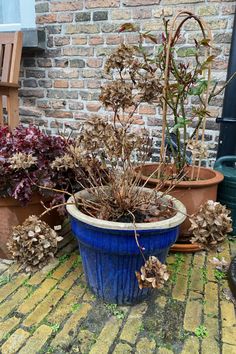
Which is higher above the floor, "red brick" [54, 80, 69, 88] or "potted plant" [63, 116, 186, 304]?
"red brick" [54, 80, 69, 88]

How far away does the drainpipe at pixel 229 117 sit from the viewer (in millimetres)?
2104

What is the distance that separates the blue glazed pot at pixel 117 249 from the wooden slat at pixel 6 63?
177 centimetres

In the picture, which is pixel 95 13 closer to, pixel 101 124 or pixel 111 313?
pixel 101 124

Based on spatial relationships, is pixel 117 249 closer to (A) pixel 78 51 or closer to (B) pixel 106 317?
(B) pixel 106 317

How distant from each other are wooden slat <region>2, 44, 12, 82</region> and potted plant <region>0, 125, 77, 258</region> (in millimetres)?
1083

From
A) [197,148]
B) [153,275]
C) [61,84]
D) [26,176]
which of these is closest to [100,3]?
[61,84]

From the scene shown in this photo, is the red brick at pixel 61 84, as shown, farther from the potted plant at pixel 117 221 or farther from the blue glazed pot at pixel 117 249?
the blue glazed pot at pixel 117 249

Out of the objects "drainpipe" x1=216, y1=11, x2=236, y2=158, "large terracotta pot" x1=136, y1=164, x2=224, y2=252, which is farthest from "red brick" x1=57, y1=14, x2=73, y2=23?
"large terracotta pot" x1=136, y1=164, x2=224, y2=252

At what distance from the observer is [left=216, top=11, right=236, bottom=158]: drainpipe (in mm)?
2104

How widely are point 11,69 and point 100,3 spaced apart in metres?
0.95

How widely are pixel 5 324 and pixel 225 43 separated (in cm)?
233

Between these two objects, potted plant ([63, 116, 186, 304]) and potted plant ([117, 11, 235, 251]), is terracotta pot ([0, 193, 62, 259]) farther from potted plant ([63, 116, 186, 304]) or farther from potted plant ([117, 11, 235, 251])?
potted plant ([117, 11, 235, 251])

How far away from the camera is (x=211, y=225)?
1188 millimetres

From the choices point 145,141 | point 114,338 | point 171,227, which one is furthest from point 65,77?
point 114,338
